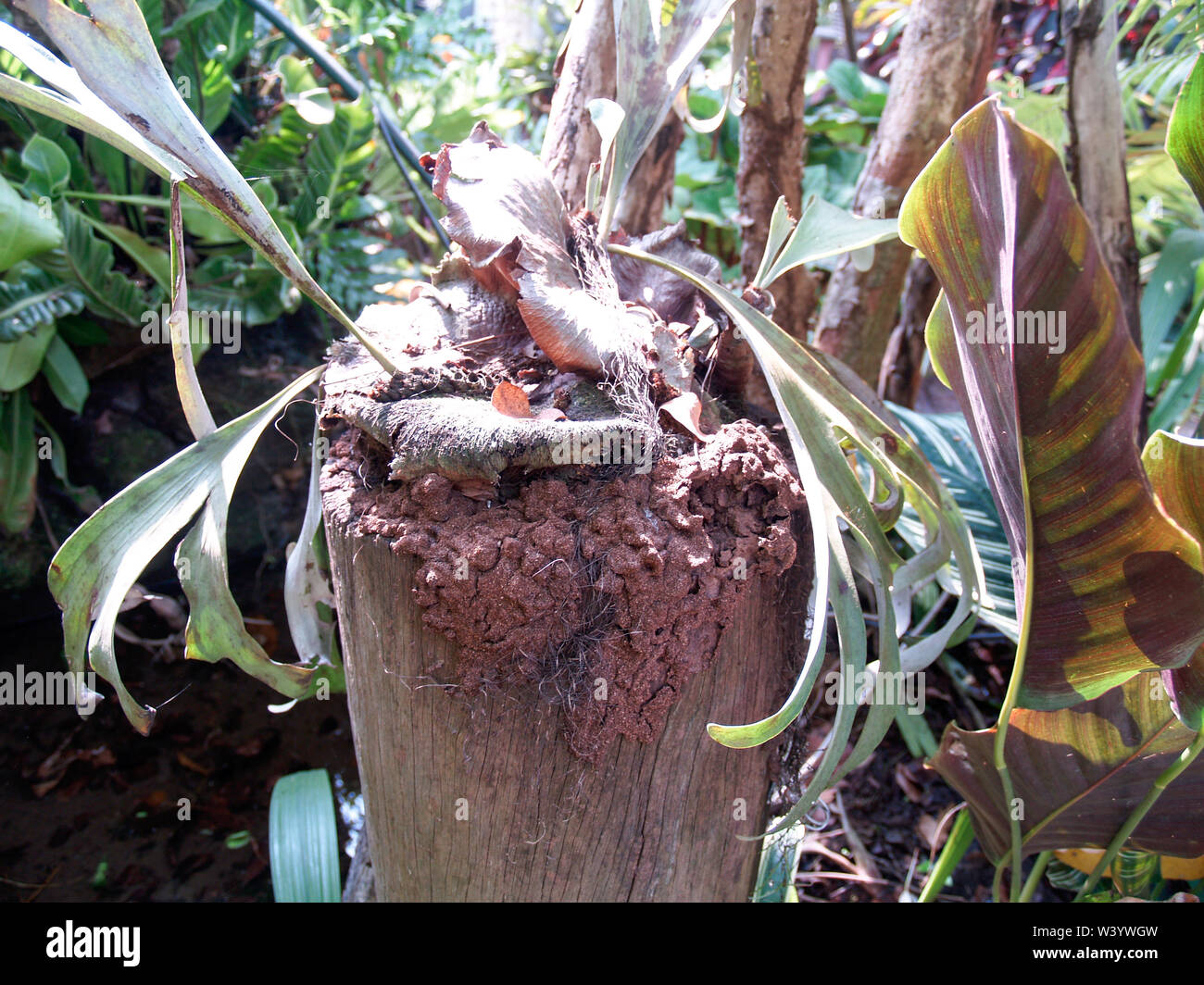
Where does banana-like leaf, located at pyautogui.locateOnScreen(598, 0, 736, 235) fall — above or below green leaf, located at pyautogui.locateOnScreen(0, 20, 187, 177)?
above

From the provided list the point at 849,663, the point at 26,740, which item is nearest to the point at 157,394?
the point at 26,740

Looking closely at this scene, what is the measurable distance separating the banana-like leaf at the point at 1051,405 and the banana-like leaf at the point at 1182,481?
0.29 feet

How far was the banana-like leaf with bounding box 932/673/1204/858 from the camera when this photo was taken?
1.07 metres

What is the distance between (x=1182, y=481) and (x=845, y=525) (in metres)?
0.38

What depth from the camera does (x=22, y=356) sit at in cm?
189

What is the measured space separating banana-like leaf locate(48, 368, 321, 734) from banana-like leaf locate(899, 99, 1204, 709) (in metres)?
0.90

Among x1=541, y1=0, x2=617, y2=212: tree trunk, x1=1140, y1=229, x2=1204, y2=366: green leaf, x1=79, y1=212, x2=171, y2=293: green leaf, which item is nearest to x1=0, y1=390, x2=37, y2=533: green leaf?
x1=79, y1=212, x2=171, y2=293: green leaf

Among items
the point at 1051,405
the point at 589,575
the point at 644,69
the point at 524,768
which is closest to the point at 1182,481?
the point at 1051,405

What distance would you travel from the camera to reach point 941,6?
5.54 feet

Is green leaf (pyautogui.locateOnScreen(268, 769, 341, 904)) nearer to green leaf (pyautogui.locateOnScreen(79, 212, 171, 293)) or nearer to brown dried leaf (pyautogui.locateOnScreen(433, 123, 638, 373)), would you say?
brown dried leaf (pyautogui.locateOnScreen(433, 123, 638, 373))

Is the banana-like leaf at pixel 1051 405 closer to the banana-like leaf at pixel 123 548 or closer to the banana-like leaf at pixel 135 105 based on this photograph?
the banana-like leaf at pixel 135 105

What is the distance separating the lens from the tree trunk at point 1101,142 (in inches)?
63.2
